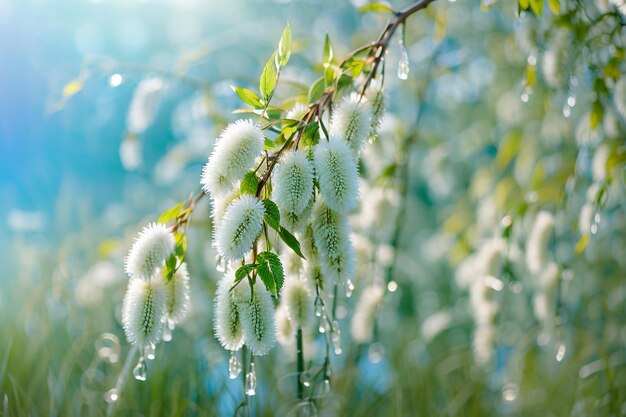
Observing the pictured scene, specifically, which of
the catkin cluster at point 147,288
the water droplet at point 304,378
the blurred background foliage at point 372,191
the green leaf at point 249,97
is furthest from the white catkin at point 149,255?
the blurred background foliage at point 372,191

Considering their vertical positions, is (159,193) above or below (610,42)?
above

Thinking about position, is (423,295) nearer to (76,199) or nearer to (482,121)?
(482,121)

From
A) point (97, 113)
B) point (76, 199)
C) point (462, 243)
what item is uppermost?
point (97, 113)

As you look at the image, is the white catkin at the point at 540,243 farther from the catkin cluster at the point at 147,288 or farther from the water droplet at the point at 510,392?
the catkin cluster at the point at 147,288

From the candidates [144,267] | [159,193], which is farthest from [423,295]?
[144,267]

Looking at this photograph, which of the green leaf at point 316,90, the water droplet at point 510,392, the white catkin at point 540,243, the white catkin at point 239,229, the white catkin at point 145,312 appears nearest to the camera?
the white catkin at point 239,229

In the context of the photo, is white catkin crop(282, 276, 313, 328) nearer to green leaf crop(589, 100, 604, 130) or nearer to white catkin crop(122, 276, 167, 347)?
white catkin crop(122, 276, 167, 347)

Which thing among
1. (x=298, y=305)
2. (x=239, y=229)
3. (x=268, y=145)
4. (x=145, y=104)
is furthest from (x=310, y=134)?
(x=145, y=104)

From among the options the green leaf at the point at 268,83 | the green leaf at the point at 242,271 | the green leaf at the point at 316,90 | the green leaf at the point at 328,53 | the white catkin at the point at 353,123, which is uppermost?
the green leaf at the point at 328,53
